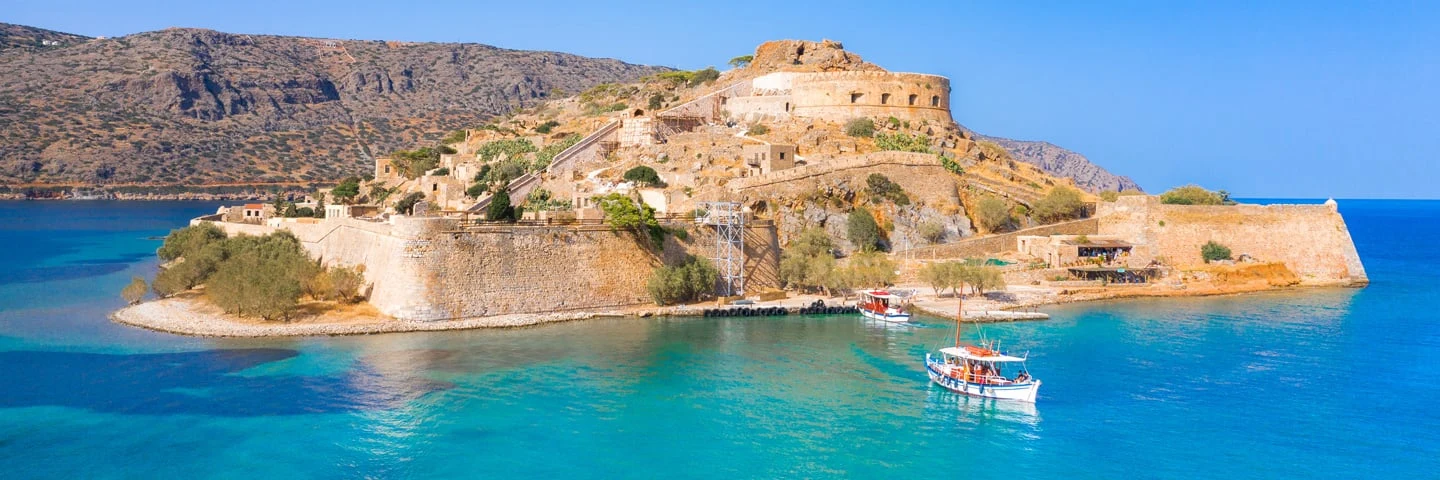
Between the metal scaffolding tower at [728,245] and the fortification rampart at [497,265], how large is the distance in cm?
29

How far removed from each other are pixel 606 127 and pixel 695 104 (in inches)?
197

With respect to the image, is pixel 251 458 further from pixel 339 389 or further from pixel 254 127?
pixel 254 127

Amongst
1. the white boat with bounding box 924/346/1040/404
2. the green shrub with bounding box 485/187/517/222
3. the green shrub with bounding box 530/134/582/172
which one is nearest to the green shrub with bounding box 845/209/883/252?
the green shrub with bounding box 485/187/517/222

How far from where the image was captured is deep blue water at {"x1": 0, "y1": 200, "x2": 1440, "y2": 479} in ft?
54.6

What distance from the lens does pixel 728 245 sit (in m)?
30.2

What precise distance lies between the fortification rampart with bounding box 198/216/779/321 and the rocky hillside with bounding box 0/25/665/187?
81.8 meters

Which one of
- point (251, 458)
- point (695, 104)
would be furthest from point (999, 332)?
point (695, 104)

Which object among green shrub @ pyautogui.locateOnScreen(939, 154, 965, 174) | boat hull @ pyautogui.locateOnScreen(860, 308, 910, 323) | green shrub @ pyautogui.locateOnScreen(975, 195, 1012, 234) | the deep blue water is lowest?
the deep blue water

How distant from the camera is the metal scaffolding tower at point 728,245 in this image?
30.0m

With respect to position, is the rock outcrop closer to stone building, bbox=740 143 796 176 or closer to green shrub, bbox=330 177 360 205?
stone building, bbox=740 143 796 176

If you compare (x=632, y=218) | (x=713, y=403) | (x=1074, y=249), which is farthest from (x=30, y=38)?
(x=713, y=403)

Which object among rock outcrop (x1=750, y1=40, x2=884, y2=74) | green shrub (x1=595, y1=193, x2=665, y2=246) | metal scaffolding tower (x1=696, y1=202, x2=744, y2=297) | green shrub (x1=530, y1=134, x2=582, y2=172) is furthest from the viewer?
rock outcrop (x1=750, y1=40, x2=884, y2=74)

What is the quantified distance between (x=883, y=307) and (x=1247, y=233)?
1605cm

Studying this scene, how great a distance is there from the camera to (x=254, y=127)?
118062 mm
